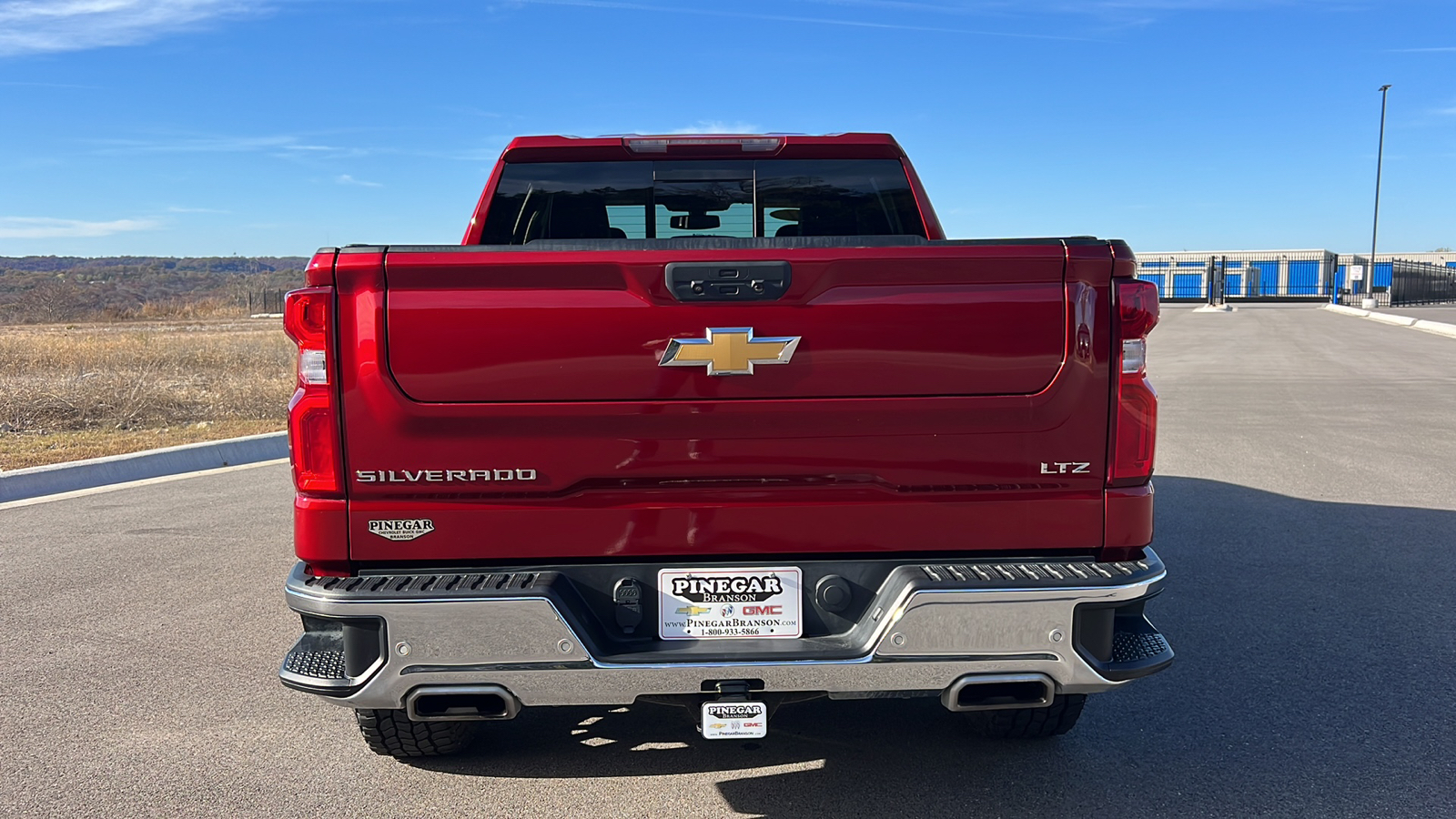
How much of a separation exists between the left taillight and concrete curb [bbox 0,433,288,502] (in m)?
7.41

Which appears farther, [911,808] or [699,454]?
[911,808]

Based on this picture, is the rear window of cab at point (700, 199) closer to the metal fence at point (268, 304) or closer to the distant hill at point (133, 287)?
the distant hill at point (133, 287)

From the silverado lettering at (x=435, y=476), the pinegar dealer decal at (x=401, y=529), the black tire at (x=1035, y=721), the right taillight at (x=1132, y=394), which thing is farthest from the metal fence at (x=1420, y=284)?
the pinegar dealer decal at (x=401, y=529)

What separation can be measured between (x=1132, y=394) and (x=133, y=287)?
12135 cm

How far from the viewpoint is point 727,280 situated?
2.95 meters

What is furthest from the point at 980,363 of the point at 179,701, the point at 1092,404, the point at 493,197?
the point at 179,701

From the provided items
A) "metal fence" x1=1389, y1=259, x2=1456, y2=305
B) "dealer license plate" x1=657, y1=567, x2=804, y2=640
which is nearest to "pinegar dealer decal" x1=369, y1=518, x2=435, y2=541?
"dealer license plate" x1=657, y1=567, x2=804, y2=640

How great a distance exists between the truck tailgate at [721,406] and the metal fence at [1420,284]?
65269 millimetres

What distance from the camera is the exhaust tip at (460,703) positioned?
3025 mm

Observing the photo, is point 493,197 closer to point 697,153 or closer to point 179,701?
point 697,153

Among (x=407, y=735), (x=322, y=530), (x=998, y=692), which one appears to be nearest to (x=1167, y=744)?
(x=998, y=692)

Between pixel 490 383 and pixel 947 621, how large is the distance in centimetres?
136

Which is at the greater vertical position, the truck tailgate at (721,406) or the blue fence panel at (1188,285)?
the truck tailgate at (721,406)

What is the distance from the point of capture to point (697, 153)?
15.1 ft
